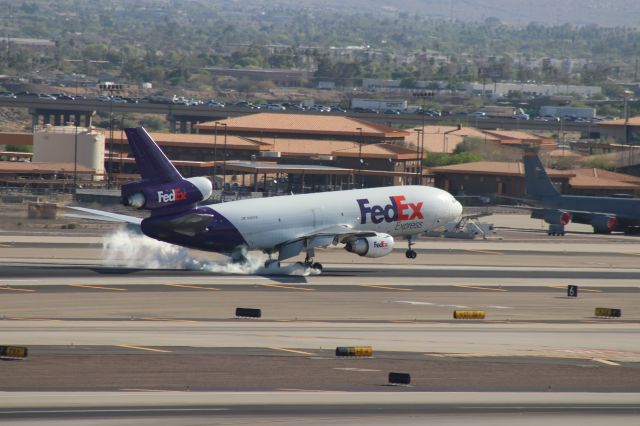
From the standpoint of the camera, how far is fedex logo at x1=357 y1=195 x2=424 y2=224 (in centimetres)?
7831

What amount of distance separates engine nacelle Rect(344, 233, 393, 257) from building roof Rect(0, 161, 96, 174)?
8345cm

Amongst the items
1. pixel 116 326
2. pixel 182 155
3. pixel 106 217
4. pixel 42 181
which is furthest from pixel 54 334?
pixel 182 155

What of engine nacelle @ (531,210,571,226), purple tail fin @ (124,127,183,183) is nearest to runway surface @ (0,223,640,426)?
purple tail fin @ (124,127,183,183)

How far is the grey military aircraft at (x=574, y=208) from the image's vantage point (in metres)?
115

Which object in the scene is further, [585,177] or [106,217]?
[585,177]

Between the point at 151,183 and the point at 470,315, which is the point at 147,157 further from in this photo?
the point at 470,315

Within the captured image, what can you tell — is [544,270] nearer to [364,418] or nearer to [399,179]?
[364,418]

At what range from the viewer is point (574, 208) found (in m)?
117

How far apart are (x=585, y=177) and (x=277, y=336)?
4187 inches

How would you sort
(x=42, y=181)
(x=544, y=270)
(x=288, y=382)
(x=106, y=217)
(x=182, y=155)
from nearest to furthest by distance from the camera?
(x=288, y=382), (x=106, y=217), (x=544, y=270), (x=42, y=181), (x=182, y=155)

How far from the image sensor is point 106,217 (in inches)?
2894

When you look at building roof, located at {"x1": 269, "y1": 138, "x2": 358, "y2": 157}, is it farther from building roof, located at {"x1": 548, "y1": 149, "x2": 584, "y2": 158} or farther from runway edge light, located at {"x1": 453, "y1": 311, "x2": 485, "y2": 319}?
runway edge light, located at {"x1": 453, "y1": 311, "x2": 485, "y2": 319}

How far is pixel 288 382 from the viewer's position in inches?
1693

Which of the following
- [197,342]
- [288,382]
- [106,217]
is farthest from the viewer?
[106,217]
